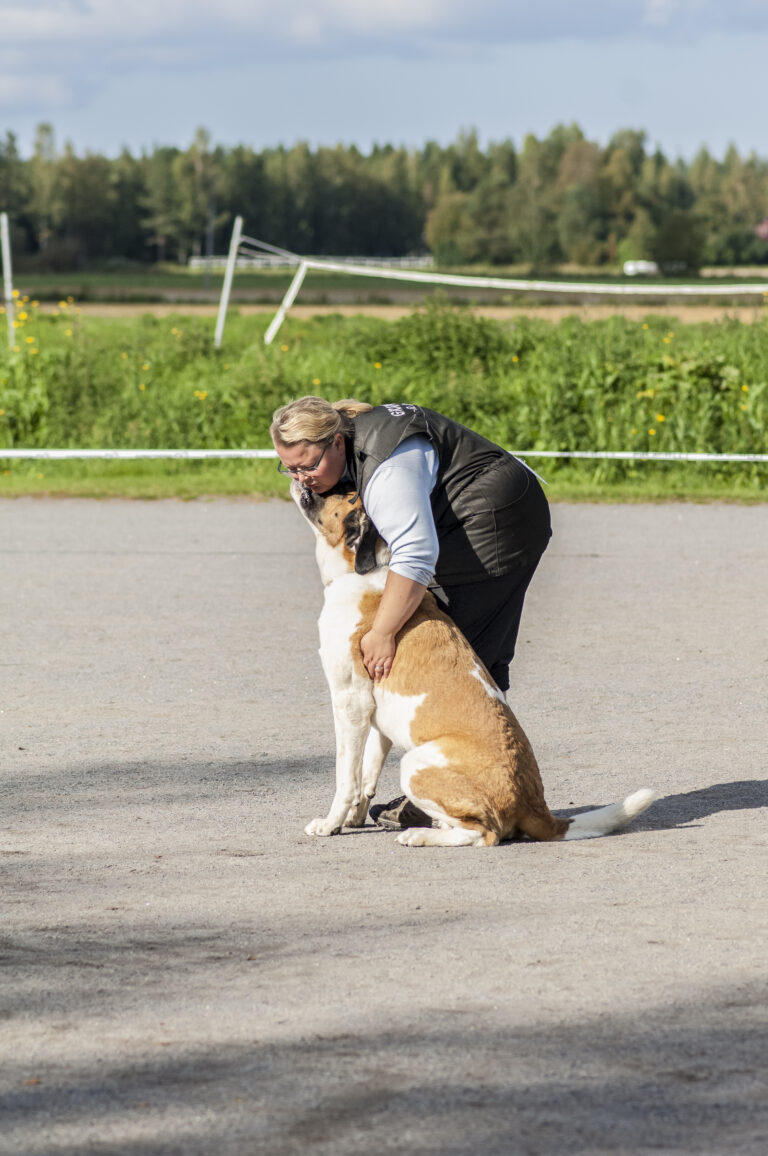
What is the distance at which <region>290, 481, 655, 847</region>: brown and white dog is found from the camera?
4793 mm

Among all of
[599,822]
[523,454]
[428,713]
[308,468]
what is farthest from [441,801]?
[523,454]

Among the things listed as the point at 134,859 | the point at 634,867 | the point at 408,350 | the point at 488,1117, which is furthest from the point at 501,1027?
the point at 408,350

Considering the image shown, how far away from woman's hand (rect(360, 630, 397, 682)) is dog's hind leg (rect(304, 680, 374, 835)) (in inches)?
2.5

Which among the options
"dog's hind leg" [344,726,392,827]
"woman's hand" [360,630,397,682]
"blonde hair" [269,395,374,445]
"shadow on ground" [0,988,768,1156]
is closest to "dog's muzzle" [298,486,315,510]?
"blonde hair" [269,395,374,445]

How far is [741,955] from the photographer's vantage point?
3.92 meters

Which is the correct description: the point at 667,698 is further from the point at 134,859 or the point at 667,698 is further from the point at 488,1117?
the point at 488,1117

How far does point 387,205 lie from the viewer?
172 m

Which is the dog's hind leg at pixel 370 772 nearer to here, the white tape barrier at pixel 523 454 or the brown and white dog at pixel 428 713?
the brown and white dog at pixel 428 713

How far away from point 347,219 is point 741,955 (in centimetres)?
17006

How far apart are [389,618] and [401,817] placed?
3.06 ft

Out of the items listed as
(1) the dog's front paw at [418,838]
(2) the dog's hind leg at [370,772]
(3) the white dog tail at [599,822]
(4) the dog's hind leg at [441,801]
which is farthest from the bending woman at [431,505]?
(3) the white dog tail at [599,822]

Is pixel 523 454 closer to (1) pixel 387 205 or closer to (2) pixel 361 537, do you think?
(2) pixel 361 537

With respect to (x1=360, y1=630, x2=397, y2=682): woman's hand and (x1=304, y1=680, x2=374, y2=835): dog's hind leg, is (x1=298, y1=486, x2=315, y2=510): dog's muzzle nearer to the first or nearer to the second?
(x1=360, y1=630, x2=397, y2=682): woman's hand

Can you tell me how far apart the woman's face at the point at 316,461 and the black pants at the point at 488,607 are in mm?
655
